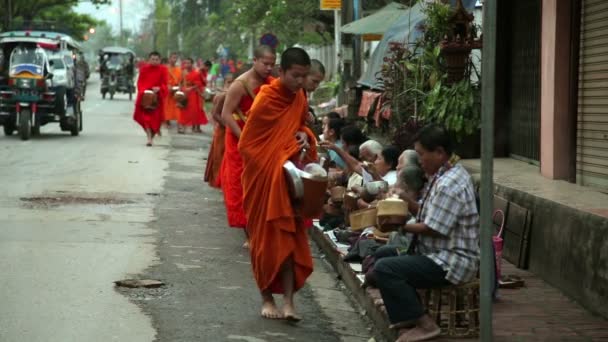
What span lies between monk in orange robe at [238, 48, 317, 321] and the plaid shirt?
1255 millimetres

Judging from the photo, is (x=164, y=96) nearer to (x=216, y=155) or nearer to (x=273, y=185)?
(x=216, y=155)

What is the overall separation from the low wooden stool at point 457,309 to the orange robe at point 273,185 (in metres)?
1.17

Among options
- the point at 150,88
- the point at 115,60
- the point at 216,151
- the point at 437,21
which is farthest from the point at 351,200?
the point at 115,60

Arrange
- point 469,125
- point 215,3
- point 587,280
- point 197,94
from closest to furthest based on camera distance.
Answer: point 587,280, point 469,125, point 197,94, point 215,3

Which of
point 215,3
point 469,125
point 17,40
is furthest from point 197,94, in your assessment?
point 215,3

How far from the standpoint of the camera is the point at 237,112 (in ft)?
32.0

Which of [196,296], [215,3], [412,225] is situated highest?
[215,3]

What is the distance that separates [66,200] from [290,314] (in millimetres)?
6446

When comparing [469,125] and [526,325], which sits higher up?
[469,125]

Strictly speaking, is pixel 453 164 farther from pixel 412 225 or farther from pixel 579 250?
pixel 579 250

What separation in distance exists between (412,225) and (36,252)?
4190 mm

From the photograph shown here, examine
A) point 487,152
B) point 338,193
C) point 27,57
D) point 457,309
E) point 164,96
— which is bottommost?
point 457,309

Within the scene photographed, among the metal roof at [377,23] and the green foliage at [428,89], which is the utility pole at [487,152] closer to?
the green foliage at [428,89]

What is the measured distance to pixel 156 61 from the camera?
73.1 feet
